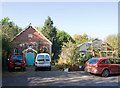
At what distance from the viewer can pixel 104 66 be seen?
12.0m

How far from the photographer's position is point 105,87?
8250 mm

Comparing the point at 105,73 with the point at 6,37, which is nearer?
the point at 105,73

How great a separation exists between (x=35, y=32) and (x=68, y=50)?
36.9ft

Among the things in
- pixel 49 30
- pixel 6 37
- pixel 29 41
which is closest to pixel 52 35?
A: pixel 49 30

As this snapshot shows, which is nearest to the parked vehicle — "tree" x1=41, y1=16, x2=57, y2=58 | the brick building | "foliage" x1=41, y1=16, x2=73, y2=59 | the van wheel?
the van wheel

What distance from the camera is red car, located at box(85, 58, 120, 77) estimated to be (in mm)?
11816

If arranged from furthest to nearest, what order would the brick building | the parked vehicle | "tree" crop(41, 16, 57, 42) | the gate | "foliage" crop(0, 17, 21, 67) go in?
"tree" crop(41, 16, 57, 42) < the brick building < the gate < the parked vehicle < "foliage" crop(0, 17, 21, 67)

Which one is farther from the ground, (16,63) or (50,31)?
(50,31)

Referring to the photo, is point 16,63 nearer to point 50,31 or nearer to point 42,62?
point 42,62

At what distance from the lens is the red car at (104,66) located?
11816 mm

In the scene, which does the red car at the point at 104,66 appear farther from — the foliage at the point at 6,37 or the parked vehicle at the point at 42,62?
the foliage at the point at 6,37

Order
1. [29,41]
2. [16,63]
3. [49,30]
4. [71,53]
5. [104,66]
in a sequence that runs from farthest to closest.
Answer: [49,30] < [29,41] < [71,53] < [16,63] < [104,66]

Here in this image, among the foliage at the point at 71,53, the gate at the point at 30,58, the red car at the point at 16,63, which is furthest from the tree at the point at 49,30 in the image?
the red car at the point at 16,63

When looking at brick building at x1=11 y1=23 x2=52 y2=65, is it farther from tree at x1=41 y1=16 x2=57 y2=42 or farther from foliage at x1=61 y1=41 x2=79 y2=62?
foliage at x1=61 y1=41 x2=79 y2=62
